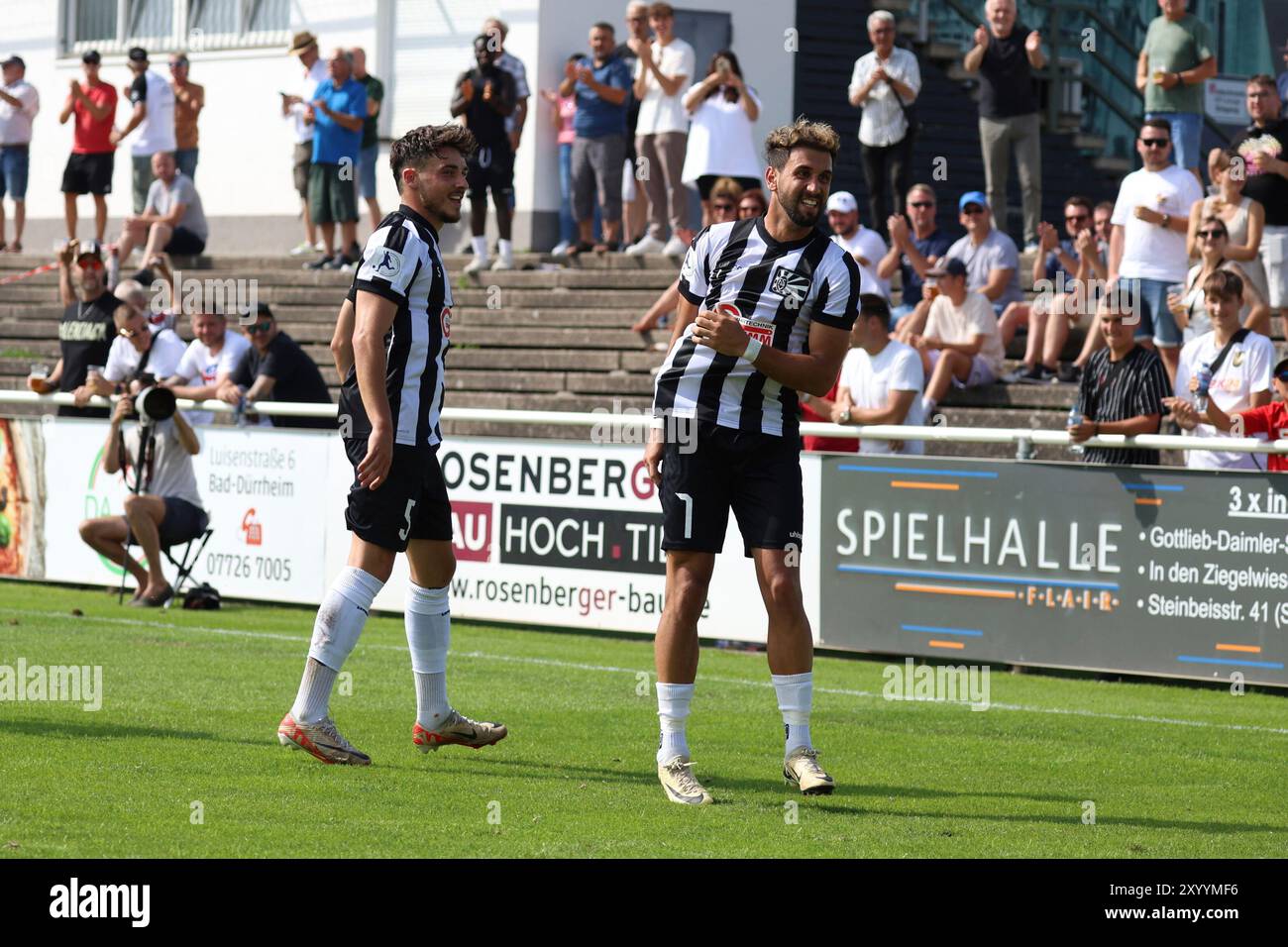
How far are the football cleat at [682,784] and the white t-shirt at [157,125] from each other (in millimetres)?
20242

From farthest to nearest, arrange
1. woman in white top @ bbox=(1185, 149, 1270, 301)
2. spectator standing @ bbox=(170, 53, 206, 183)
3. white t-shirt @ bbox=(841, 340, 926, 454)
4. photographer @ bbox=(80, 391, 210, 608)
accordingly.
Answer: spectator standing @ bbox=(170, 53, 206, 183) < photographer @ bbox=(80, 391, 210, 608) < woman in white top @ bbox=(1185, 149, 1270, 301) < white t-shirt @ bbox=(841, 340, 926, 454)

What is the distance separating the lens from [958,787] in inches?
343

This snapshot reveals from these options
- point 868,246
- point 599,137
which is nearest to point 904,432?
point 868,246

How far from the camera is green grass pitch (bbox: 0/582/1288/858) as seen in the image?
7195 millimetres

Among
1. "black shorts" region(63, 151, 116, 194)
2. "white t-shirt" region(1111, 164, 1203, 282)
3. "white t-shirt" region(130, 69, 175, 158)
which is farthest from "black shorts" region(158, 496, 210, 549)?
"black shorts" region(63, 151, 116, 194)

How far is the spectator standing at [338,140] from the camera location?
24.3m

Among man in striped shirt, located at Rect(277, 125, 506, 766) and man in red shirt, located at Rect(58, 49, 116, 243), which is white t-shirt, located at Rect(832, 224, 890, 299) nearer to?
man in striped shirt, located at Rect(277, 125, 506, 766)

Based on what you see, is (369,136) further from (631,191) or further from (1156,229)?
(1156,229)

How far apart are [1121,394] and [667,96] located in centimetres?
850

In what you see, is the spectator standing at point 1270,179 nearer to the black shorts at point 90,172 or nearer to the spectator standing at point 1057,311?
the spectator standing at point 1057,311

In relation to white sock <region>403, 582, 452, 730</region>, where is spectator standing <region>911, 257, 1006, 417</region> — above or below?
above

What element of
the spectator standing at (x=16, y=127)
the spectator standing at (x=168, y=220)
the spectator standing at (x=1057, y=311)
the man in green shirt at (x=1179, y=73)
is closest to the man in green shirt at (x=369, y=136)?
the spectator standing at (x=168, y=220)
